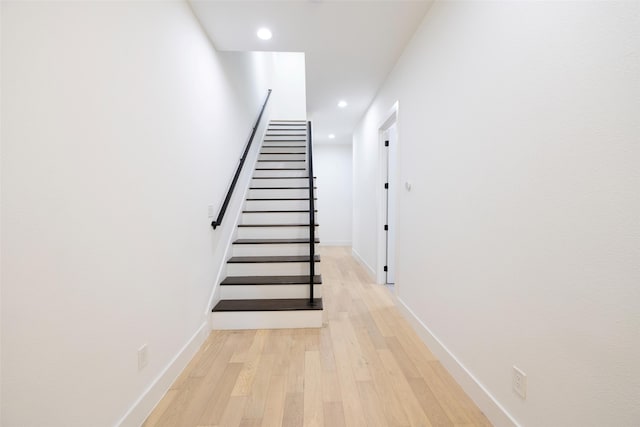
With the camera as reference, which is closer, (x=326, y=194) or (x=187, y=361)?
(x=187, y=361)

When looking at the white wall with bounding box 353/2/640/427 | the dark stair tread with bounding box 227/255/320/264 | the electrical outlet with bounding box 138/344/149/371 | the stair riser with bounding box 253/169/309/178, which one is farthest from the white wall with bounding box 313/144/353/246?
the electrical outlet with bounding box 138/344/149/371

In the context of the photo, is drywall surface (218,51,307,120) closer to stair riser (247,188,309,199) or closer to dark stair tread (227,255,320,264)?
stair riser (247,188,309,199)

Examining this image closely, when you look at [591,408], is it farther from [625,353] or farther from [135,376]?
[135,376]

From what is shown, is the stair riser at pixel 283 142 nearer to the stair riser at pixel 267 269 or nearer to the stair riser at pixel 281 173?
the stair riser at pixel 281 173

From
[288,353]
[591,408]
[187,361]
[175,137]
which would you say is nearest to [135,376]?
[187,361]

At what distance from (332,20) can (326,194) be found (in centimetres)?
475

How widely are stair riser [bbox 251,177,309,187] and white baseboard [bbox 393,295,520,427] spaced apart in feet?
8.23

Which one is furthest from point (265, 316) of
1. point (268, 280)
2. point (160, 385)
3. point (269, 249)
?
point (160, 385)

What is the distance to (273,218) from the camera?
352cm

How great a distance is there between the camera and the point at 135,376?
1.34 m

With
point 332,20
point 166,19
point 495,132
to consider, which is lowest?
point 495,132

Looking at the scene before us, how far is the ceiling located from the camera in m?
1.98

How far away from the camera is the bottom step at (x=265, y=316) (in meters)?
2.37

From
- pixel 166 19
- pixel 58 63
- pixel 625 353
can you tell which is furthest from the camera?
pixel 166 19
